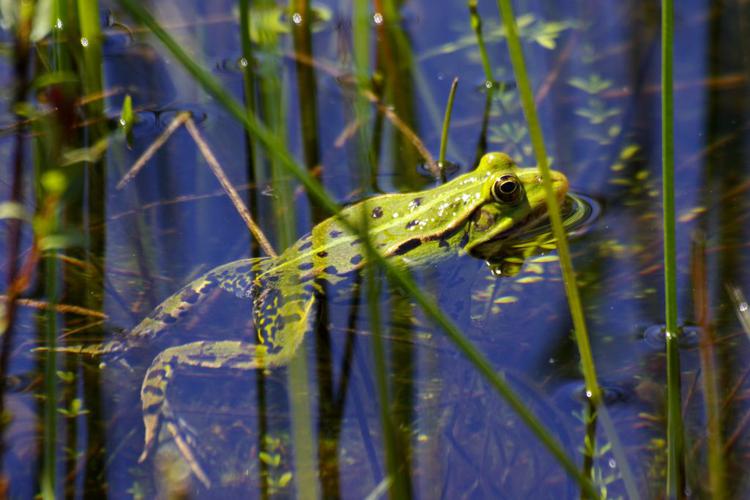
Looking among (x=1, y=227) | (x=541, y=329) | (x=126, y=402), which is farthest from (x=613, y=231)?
(x=1, y=227)

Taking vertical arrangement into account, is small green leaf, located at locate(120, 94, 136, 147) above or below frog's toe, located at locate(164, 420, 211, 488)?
above

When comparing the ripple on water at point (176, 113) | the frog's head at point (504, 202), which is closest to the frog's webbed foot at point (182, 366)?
the frog's head at point (504, 202)

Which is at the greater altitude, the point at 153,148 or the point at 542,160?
the point at 153,148

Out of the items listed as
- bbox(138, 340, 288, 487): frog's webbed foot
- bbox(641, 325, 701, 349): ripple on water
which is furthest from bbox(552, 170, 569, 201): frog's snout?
bbox(138, 340, 288, 487): frog's webbed foot

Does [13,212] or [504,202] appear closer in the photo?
[13,212]

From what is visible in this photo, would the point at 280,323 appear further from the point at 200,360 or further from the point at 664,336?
the point at 664,336

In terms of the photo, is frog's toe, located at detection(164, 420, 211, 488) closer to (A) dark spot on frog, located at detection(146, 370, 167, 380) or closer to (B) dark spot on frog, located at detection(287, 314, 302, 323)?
(A) dark spot on frog, located at detection(146, 370, 167, 380)

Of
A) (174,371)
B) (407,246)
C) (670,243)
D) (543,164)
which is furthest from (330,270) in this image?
(543,164)
